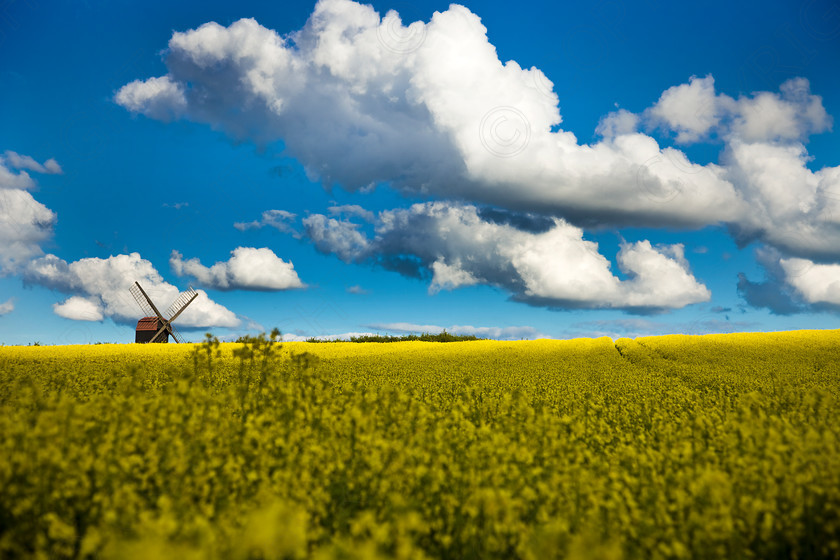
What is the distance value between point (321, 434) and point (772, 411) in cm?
1024

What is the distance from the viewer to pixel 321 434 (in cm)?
736

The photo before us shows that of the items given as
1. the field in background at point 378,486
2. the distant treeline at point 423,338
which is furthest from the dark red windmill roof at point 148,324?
the field in background at point 378,486

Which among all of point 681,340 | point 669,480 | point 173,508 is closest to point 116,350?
point 173,508

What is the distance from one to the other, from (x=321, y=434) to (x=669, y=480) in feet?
15.2

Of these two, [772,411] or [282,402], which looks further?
[772,411]

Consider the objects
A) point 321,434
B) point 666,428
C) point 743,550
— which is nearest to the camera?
point 743,550

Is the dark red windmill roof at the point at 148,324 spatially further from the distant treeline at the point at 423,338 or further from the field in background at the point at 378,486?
the field in background at the point at 378,486

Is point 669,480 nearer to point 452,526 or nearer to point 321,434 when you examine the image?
point 452,526

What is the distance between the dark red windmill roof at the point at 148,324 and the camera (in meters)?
47.2

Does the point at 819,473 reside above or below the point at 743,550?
above

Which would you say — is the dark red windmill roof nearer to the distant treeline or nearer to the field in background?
the distant treeline

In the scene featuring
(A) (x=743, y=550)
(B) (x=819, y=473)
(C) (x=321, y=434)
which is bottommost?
(A) (x=743, y=550)

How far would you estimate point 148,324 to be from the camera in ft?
156

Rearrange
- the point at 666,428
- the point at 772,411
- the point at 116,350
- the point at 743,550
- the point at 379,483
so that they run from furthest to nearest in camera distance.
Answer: the point at 116,350, the point at 772,411, the point at 666,428, the point at 379,483, the point at 743,550
